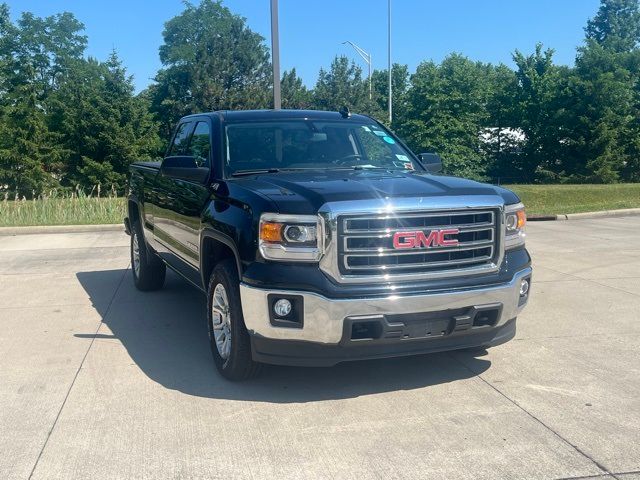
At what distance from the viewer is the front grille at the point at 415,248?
13.9 feet

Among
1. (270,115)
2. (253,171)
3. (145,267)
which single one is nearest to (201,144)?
(270,115)

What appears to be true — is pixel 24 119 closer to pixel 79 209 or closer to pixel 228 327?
pixel 79 209

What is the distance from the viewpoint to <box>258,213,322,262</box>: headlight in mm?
4223

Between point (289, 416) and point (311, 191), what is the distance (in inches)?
56.6

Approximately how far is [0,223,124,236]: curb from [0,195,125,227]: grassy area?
0.53 m

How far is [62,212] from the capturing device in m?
15.8

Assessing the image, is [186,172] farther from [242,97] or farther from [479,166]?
[242,97]

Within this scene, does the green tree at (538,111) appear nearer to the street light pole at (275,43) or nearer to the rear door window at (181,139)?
the street light pole at (275,43)

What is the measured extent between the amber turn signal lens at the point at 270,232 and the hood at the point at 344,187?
4.2 inches

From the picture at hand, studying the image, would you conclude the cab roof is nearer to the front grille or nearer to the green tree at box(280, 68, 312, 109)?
the front grille

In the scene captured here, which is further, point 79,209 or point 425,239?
point 79,209

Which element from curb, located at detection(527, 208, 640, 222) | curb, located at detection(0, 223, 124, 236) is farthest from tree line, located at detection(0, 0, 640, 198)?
curb, located at detection(527, 208, 640, 222)

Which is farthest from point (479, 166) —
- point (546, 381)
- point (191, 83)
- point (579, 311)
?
point (546, 381)

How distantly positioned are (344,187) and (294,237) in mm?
541
